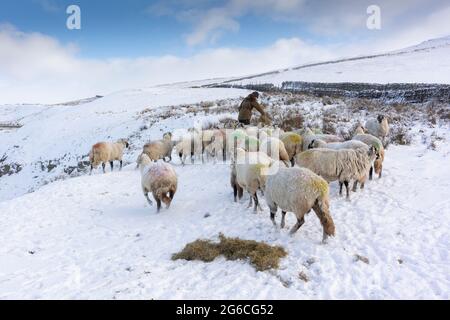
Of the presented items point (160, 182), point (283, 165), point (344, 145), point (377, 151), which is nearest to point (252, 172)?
point (283, 165)

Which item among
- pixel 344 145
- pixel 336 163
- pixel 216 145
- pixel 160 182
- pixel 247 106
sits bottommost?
pixel 160 182

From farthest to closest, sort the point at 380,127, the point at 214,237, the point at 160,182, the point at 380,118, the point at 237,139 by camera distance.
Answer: the point at 380,127 → the point at 380,118 → the point at 237,139 → the point at 160,182 → the point at 214,237

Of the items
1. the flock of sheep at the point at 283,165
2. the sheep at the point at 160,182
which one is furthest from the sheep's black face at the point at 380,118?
the sheep at the point at 160,182

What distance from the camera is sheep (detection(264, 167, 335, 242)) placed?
22.7ft

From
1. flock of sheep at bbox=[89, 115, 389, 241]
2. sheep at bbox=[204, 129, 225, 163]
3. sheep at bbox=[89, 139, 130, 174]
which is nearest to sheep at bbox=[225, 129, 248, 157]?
flock of sheep at bbox=[89, 115, 389, 241]

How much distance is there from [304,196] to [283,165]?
3.04 meters

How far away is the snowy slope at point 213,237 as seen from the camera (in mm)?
5734

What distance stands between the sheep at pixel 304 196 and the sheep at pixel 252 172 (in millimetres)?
1357

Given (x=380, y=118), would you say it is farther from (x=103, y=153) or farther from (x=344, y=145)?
(x=103, y=153)

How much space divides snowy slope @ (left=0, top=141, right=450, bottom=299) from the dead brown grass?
0.57 feet

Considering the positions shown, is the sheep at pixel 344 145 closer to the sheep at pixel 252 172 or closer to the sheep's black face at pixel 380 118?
the sheep at pixel 252 172

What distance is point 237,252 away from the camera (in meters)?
6.84

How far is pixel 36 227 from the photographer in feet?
32.7

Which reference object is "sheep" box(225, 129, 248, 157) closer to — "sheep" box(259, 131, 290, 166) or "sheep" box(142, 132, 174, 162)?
"sheep" box(259, 131, 290, 166)
